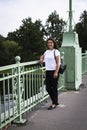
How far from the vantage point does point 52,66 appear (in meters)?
7.87

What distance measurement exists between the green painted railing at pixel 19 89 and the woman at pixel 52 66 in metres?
0.27

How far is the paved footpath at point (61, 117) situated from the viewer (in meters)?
6.54

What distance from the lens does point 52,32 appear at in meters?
88.4

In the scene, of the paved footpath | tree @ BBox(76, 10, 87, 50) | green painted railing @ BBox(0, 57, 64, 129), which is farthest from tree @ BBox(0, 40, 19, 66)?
green painted railing @ BBox(0, 57, 64, 129)

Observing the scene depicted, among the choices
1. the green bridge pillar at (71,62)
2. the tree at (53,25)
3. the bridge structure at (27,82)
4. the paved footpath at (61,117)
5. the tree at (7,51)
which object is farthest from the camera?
the tree at (53,25)

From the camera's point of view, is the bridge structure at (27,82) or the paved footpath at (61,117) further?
the paved footpath at (61,117)

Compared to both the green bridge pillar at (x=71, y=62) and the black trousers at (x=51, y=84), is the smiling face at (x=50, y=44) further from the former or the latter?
the green bridge pillar at (x=71, y=62)

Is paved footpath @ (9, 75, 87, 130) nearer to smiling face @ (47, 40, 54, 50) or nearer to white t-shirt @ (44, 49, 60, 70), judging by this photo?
white t-shirt @ (44, 49, 60, 70)

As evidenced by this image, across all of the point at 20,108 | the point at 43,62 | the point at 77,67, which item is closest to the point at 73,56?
the point at 77,67

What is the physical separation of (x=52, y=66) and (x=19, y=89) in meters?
1.44

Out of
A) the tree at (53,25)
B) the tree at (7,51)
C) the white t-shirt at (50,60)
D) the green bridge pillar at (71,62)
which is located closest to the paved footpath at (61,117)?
the white t-shirt at (50,60)

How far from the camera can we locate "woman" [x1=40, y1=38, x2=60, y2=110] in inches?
308

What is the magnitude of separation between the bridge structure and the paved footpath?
198 mm

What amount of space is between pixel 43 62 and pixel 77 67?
3.02 m
